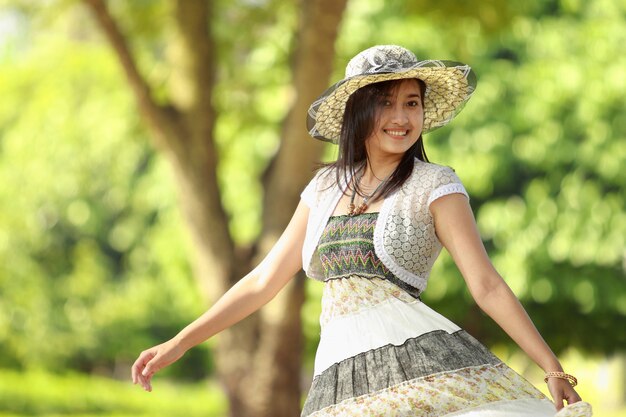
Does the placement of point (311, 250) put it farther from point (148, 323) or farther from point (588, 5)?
point (148, 323)

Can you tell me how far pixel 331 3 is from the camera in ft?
27.2

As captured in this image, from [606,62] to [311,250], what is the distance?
38.2ft

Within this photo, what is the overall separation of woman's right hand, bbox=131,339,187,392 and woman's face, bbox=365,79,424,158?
74 cm

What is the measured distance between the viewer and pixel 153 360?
3326mm

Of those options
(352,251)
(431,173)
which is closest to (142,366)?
(352,251)

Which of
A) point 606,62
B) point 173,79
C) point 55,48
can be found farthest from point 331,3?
point 55,48

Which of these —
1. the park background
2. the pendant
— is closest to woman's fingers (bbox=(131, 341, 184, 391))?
the pendant

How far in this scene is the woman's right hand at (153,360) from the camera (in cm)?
332

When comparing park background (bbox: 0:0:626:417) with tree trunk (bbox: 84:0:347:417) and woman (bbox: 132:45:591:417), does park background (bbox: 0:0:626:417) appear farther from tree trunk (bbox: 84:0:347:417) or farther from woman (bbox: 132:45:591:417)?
woman (bbox: 132:45:591:417)

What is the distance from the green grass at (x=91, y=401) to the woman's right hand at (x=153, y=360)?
15.2 metres

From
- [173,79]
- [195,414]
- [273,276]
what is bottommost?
[273,276]

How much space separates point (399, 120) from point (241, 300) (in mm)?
652

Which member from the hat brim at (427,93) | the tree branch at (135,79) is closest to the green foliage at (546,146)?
the tree branch at (135,79)

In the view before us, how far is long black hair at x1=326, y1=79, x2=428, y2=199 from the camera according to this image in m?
3.21
